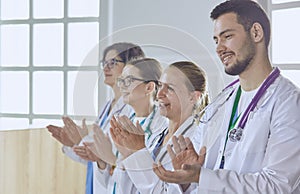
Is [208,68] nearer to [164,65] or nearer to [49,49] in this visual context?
[164,65]

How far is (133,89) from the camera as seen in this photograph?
1.13 meters

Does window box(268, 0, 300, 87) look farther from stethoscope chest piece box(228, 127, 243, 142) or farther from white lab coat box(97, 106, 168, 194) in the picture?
white lab coat box(97, 106, 168, 194)

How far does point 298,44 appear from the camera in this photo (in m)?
1.01

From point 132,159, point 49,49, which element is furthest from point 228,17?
point 49,49

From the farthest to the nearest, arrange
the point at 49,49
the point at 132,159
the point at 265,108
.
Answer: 1. the point at 49,49
2. the point at 132,159
3. the point at 265,108

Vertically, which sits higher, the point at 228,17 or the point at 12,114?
the point at 228,17

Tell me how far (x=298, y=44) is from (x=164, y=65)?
0.85ft

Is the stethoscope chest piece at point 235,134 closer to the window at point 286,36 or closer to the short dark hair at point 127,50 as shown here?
the window at point 286,36

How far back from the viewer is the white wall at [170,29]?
3.43 feet

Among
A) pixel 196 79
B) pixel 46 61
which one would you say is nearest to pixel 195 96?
pixel 196 79

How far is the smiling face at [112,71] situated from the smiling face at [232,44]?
22 cm

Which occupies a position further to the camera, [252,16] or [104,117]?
[104,117]

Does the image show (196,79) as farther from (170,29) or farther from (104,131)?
(104,131)

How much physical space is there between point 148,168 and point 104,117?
15 centimetres
